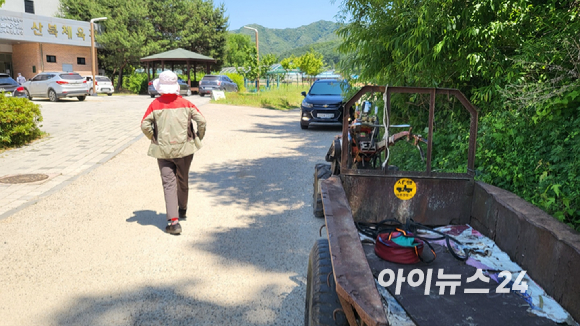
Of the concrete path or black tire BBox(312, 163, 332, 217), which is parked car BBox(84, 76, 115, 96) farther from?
black tire BBox(312, 163, 332, 217)

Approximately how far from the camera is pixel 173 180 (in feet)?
17.8

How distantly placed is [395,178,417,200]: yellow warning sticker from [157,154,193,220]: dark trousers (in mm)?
2631

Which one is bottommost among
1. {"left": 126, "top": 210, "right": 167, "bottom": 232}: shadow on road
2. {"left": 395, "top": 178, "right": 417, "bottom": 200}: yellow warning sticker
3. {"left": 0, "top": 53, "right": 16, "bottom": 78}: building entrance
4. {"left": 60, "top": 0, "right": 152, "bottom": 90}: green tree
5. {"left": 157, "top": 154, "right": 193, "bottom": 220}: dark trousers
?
{"left": 126, "top": 210, "right": 167, "bottom": 232}: shadow on road

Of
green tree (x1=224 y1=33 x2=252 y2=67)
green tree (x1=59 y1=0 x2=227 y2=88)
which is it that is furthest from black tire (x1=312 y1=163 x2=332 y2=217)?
green tree (x1=224 y1=33 x2=252 y2=67)

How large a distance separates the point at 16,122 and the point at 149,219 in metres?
7.13

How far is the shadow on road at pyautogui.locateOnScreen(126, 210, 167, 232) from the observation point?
5.71 m

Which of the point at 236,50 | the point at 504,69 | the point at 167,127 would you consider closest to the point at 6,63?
the point at 167,127

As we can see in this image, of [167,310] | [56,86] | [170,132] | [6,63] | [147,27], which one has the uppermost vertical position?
[147,27]

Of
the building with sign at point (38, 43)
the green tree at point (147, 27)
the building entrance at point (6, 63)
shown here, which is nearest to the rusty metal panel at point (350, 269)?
the building with sign at point (38, 43)

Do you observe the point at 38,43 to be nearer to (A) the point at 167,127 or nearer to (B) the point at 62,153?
(B) the point at 62,153

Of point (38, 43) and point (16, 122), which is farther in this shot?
point (38, 43)

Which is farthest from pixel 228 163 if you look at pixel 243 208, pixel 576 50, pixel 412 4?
pixel 576 50

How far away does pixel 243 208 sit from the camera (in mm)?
6398

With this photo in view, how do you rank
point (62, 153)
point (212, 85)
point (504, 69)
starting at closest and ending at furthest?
point (504, 69) < point (62, 153) < point (212, 85)
